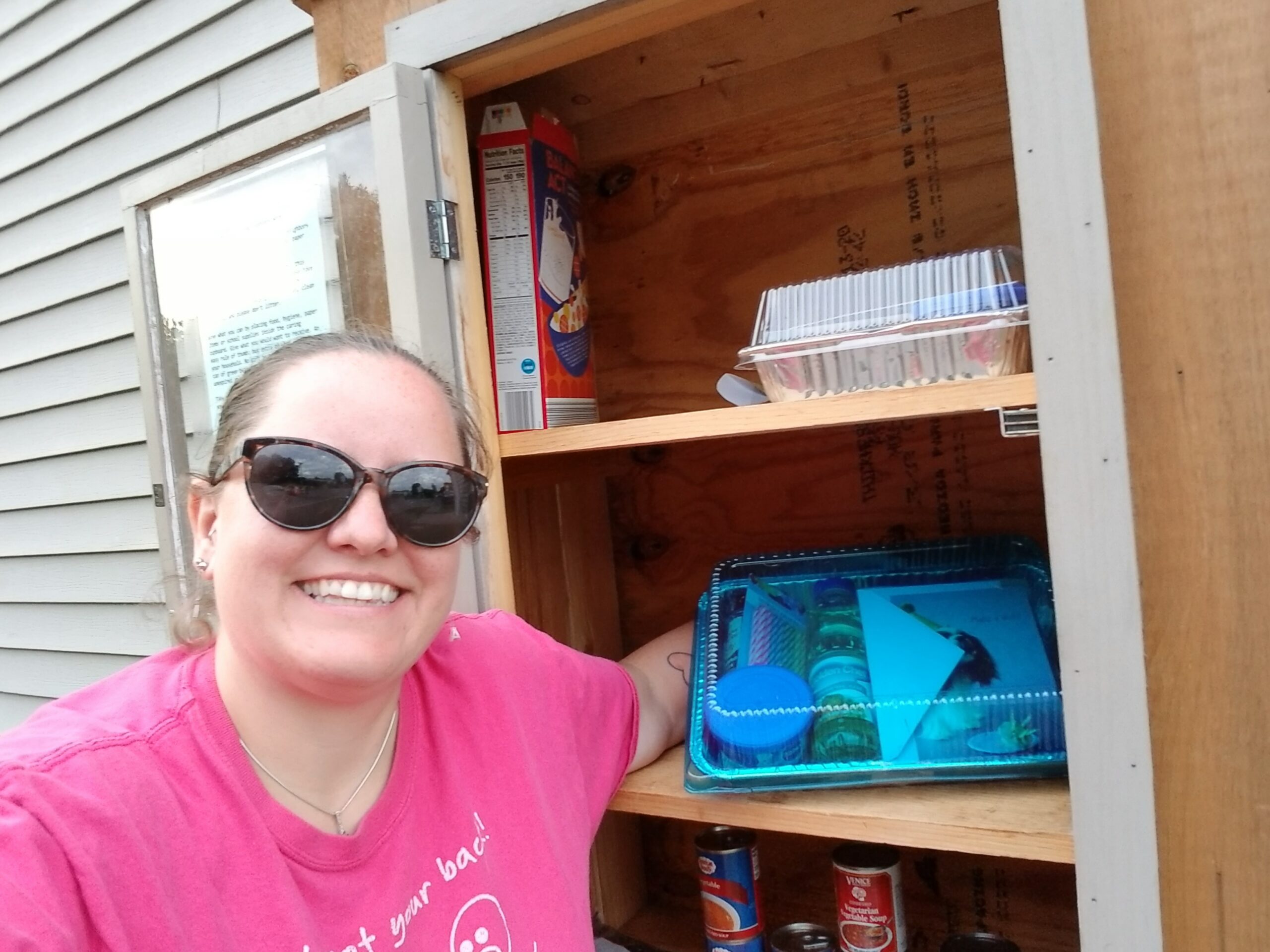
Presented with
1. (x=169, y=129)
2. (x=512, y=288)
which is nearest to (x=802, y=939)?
(x=512, y=288)

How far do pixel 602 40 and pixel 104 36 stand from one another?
266 centimetres

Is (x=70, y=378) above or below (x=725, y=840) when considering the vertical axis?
above

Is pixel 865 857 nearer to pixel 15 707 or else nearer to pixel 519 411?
pixel 519 411

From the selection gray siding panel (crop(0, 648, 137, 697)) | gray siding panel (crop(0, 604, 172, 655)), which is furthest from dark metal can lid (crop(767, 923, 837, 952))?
gray siding panel (crop(0, 648, 137, 697))

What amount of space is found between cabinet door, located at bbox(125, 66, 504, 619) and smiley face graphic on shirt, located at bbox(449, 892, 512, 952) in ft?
1.26

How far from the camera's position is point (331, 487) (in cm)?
86

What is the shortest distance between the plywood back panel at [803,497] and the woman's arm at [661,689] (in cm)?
20

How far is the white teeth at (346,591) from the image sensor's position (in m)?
0.87

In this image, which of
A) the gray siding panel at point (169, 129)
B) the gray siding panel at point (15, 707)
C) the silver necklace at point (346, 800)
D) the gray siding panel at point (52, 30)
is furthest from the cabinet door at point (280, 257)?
the gray siding panel at point (15, 707)

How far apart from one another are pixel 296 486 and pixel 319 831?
13.7 inches

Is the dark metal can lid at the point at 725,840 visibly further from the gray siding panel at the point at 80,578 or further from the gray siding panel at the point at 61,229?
the gray siding panel at the point at 61,229

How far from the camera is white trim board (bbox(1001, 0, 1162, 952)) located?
0.74 metres

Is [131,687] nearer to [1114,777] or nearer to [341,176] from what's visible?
[341,176]

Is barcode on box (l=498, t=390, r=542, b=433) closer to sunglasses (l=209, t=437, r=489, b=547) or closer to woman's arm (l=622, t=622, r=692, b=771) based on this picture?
sunglasses (l=209, t=437, r=489, b=547)
